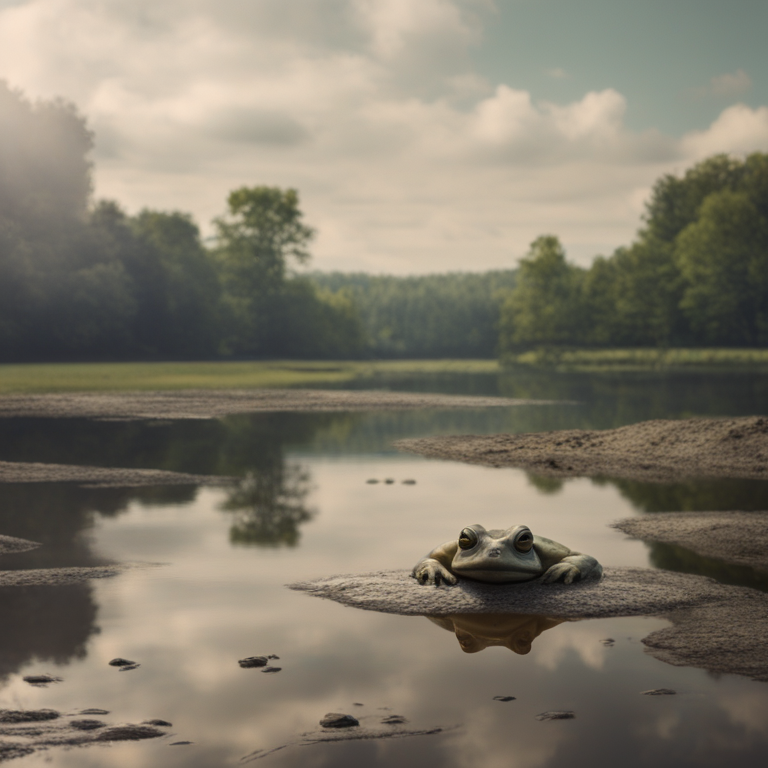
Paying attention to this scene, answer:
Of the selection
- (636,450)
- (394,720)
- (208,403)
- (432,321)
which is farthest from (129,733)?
(432,321)

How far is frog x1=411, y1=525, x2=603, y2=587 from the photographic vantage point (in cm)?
723

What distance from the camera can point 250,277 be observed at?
91.4 meters

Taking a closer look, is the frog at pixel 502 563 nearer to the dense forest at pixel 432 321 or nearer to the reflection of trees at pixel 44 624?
the reflection of trees at pixel 44 624

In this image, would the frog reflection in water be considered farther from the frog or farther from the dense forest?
the dense forest

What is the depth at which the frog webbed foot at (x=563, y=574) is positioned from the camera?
24.1ft

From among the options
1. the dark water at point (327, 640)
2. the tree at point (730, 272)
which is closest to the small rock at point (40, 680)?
the dark water at point (327, 640)

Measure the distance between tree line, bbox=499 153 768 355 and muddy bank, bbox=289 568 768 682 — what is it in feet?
253

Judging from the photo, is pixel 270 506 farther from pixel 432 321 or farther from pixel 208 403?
pixel 432 321

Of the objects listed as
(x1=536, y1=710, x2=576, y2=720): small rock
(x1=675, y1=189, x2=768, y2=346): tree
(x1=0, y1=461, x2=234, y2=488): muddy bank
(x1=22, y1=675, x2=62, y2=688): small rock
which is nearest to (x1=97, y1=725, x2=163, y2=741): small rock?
(x1=22, y1=675, x2=62, y2=688): small rock

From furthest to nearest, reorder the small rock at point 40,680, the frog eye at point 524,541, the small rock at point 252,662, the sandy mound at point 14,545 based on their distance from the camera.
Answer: the sandy mound at point 14,545, the frog eye at point 524,541, the small rock at point 252,662, the small rock at point 40,680

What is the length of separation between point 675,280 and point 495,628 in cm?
8350

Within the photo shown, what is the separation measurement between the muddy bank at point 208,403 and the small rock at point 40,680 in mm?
20078

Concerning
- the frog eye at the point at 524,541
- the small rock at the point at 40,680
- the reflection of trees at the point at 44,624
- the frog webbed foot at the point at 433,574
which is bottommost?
the reflection of trees at the point at 44,624

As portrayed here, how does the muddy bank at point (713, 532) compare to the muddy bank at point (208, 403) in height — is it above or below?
below
